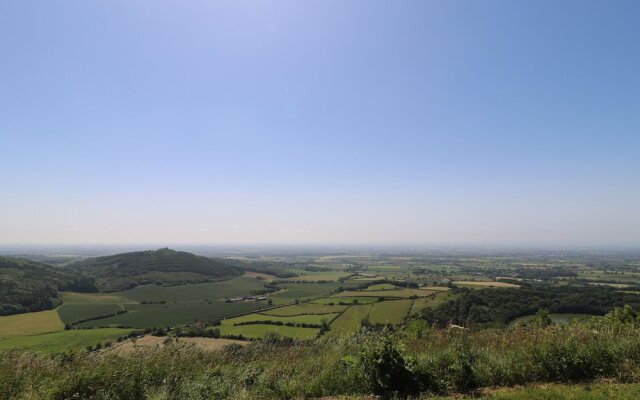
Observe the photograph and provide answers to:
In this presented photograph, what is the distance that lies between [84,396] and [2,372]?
1521 millimetres

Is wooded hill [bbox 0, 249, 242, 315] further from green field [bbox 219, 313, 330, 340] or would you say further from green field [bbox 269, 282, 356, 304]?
green field [bbox 219, 313, 330, 340]

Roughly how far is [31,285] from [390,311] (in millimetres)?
85196

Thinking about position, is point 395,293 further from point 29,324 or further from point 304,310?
point 29,324

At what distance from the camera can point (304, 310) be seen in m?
61.1

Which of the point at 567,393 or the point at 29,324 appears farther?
the point at 29,324

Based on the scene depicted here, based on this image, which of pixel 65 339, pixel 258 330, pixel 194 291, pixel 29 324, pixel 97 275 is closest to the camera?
pixel 65 339

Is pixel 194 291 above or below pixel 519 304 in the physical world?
below

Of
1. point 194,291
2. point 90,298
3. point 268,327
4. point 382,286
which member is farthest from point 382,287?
point 90,298

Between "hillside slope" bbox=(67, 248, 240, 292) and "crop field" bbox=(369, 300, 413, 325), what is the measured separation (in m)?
80.9

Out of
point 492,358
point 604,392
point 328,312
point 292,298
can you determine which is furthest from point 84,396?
point 292,298

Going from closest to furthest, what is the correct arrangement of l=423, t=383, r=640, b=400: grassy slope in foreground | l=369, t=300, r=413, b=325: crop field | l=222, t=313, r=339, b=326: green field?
l=423, t=383, r=640, b=400: grassy slope in foreground
l=369, t=300, r=413, b=325: crop field
l=222, t=313, r=339, b=326: green field

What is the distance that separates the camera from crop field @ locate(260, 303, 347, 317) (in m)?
58.2

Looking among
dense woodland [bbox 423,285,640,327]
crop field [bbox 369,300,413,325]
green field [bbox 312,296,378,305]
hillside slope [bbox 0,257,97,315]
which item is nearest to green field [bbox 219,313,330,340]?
crop field [bbox 369,300,413,325]

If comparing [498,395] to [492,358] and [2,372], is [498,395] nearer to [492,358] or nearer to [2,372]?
[492,358]
